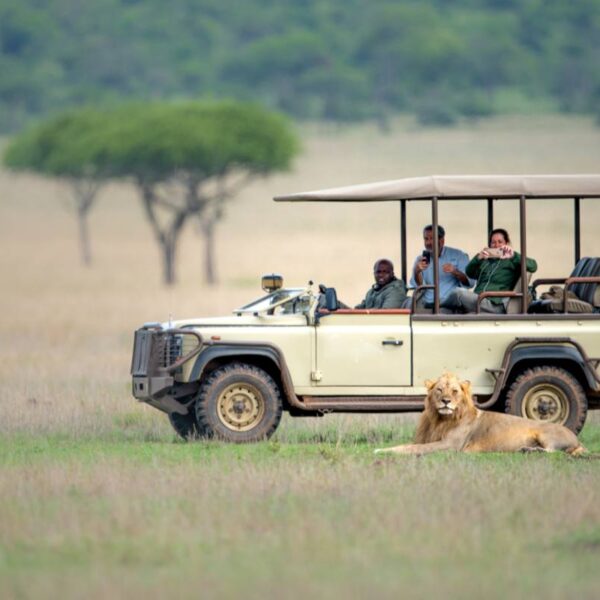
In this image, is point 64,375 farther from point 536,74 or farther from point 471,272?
point 536,74

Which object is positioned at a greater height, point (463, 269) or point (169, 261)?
point (169, 261)

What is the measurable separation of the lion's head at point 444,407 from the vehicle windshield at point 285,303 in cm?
132

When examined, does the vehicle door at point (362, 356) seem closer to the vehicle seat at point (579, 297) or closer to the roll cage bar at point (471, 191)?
the roll cage bar at point (471, 191)

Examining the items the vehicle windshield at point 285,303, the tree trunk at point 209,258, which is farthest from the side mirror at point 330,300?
the tree trunk at point 209,258

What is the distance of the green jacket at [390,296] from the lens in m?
12.4

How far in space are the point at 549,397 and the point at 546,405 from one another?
0.06 meters

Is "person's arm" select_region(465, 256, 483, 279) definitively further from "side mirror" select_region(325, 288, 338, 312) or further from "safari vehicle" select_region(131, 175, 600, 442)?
"side mirror" select_region(325, 288, 338, 312)

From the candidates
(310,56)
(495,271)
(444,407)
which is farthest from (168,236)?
(310,56)

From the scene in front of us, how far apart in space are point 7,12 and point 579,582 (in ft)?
363

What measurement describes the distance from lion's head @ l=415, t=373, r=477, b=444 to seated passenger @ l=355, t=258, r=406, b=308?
1.31m

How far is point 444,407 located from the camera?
435 inches

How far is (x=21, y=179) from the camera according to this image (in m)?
89.8

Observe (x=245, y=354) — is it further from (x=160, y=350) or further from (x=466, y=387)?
(x=466, y=387)

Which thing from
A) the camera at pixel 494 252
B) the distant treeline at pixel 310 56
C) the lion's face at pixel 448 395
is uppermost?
the distant treeline at pixel 310 56
